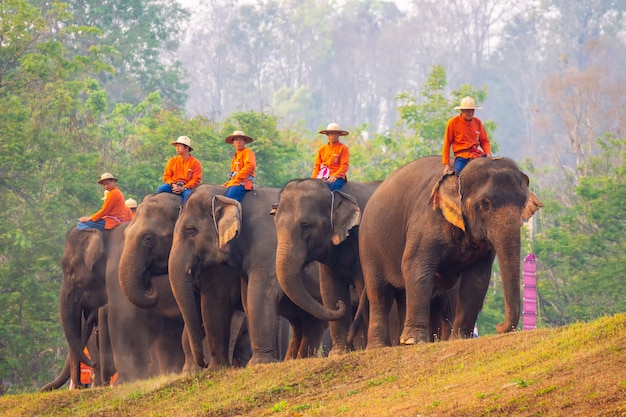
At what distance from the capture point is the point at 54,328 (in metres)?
28.3

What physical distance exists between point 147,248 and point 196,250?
1.27 meters

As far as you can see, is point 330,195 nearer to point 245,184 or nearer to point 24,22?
point 245,184

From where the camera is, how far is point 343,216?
16.9m

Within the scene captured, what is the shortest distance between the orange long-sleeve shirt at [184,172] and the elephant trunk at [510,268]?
5527mm

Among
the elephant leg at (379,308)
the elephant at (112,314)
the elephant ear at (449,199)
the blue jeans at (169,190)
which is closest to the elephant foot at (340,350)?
the elephant leg at (379,308)

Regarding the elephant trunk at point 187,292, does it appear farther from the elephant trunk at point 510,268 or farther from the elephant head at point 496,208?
the elephant trunk at point 510,268

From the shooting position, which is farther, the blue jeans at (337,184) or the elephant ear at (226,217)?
the blue jeans at (337,184)

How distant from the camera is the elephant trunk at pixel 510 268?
14.2 m

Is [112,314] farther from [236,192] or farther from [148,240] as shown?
[236,192]

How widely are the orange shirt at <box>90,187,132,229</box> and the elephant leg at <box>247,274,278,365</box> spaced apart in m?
4.36

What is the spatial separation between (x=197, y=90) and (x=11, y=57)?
224 feet

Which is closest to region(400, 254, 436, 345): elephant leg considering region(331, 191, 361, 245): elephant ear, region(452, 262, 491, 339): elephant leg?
region(452, 262, 491, 339): elephant leg

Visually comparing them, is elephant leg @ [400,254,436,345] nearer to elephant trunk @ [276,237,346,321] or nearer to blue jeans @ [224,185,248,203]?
elephant trunk @ [276,237,346,321]

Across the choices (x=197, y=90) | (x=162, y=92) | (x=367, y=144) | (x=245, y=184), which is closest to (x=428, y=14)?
(x=197, y=90)
